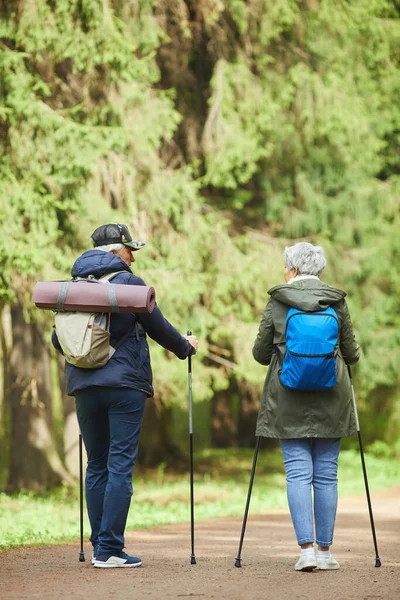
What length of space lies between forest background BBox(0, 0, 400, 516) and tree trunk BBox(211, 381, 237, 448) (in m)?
2.22

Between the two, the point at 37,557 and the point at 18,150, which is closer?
the point at 37,557

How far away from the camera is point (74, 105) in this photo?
12266 millimetres

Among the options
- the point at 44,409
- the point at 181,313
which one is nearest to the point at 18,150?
the point at 181,313

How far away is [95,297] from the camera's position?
5512mm

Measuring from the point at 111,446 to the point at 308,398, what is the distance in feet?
3.81

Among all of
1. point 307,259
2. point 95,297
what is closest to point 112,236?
point 95,297

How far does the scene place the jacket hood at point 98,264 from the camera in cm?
574

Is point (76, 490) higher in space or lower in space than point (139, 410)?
lower

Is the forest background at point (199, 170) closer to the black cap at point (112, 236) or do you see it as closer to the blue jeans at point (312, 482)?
the black cap at point (112, 236)

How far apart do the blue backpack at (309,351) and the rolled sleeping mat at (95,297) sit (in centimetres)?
83

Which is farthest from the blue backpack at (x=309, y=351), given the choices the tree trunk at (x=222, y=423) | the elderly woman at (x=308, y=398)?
the tree trunk at (x=222, y=423)

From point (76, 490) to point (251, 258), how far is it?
431 cm

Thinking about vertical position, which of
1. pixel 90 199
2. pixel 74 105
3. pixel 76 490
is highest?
pixel 74 105

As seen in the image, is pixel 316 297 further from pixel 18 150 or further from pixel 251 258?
pixel 251 258
